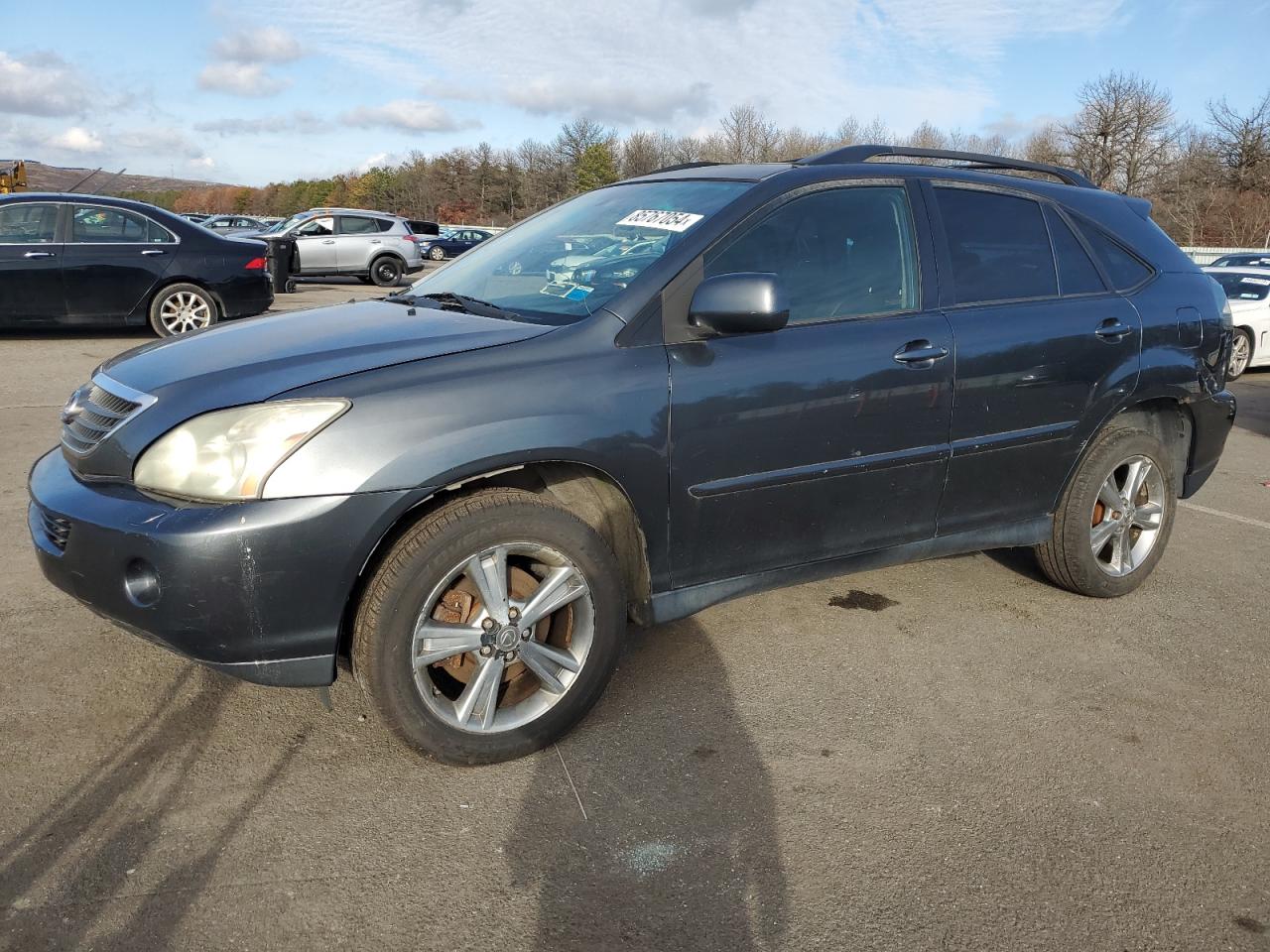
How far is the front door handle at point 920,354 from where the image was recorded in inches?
136

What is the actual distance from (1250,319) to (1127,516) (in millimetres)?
9877

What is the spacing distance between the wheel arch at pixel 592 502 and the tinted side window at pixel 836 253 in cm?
78

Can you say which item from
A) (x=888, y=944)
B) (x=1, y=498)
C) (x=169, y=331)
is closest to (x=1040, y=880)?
(x=888, y=944)

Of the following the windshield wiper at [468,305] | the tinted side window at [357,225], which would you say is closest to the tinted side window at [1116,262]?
the windshield wiper at [468,305]

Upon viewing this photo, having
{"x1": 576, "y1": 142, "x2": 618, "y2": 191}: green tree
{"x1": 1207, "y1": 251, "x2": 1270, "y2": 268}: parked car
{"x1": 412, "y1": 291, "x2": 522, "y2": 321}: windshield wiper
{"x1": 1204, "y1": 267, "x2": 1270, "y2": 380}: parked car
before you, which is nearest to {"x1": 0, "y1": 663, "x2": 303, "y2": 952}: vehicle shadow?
{"x1": 412, "y1": 291, "x2": 522, "y2": 321}: windshield wiper

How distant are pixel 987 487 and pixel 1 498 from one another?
479cm

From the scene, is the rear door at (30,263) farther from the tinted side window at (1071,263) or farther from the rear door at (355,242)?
the rear door at (355,242)

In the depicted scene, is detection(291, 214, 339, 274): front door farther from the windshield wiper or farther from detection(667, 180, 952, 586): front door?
detection(667, 180, 952, 586): front door

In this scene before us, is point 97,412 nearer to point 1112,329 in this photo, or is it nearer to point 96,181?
point 1112,329

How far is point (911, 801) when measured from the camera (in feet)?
9.18

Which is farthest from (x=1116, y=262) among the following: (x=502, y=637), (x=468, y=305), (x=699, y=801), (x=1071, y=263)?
(x=502, y=637)

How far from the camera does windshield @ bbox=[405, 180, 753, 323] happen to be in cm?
327

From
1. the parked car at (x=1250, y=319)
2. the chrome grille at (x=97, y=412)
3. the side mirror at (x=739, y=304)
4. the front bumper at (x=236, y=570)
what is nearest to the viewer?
the front bumper at (x=236, y=570)

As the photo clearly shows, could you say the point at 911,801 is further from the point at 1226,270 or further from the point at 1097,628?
the point at 1226,270
